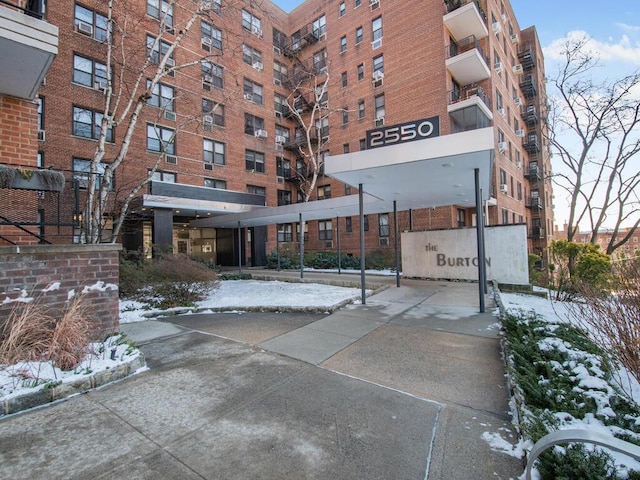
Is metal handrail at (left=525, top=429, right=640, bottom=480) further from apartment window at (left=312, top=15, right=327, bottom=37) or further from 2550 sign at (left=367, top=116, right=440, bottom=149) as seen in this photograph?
apartment window at (left=312, top=15, right=327, bottom=37)

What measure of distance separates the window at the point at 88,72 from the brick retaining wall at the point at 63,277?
17.5m

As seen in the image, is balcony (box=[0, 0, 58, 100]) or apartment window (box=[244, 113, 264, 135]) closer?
balcony (box=[0, 0, 58, 100])

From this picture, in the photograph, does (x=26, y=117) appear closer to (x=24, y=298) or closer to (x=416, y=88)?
(x=24, y=298)

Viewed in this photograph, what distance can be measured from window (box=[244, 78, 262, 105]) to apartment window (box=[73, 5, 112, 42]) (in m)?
9.90

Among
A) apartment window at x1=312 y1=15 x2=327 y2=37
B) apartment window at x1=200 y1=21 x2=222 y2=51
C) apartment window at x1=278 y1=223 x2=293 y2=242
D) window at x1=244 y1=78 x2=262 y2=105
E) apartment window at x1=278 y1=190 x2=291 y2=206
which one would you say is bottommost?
apartment window at x1=278 y1=223 x2=293 y2=242

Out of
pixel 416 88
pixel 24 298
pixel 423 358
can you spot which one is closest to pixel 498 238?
pixel 423 358

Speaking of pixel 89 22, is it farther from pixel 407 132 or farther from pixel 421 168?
pixel 421 168

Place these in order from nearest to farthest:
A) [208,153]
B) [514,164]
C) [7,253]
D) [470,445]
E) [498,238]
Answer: [470,445] < [7,253] < [498,238] < [208,153] < [514,164]

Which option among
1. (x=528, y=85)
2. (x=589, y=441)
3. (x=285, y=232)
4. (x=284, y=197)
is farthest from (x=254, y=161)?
(x=528, y=85)

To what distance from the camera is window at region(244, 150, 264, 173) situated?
25.5m

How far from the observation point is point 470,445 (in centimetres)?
257

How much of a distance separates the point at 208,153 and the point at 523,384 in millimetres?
23421

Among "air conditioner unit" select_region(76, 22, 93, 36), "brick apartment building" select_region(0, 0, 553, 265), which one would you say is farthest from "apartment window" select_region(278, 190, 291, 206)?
"air conditioner unit" select_region(76, 22, 93, 36)

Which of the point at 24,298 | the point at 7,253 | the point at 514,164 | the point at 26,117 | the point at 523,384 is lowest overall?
the point at 523,384
